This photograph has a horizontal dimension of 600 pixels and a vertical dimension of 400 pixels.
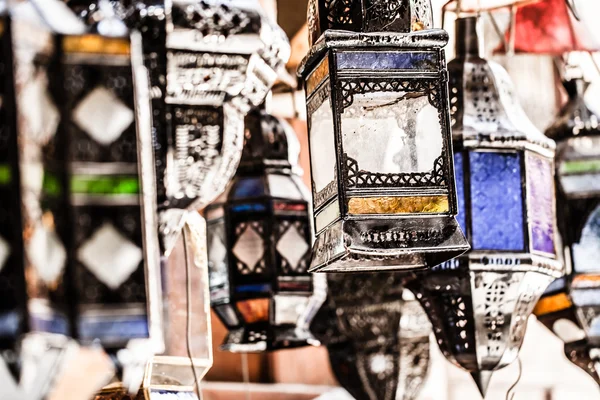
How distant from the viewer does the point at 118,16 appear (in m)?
2.33

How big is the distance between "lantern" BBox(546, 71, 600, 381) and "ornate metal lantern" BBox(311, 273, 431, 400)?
1.52 feet

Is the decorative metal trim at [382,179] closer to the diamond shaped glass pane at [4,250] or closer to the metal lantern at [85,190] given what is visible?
the metal lantern at [85,190]

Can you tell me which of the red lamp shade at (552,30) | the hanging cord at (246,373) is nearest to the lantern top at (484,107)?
the red lamp shade at (552,30)

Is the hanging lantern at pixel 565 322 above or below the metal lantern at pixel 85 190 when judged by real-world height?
below

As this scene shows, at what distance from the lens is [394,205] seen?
2279 mm

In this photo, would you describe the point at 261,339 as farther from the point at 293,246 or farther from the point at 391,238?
the point at 391,238

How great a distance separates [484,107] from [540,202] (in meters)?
0.25

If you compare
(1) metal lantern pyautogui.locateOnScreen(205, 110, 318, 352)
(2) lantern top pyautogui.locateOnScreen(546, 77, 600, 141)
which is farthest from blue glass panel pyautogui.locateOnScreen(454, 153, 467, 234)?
(2) lantern top pyautogui.locateOnScreen(546, 77, 600, 141)

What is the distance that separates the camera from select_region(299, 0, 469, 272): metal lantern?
227cm

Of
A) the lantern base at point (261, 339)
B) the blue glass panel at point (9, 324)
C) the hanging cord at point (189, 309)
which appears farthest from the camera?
the lantern base at point (261, 339)

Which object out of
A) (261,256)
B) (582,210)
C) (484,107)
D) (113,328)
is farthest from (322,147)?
(582,210)

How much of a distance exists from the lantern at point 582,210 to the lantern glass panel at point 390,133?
113 centimetres

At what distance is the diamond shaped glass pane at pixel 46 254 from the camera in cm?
191

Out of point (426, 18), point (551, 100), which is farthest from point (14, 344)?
point (551, 100)
